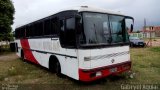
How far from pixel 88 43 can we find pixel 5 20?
2271cm

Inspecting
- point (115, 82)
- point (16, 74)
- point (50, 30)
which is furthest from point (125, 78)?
point (16, 74)

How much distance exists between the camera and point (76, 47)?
24.4ft

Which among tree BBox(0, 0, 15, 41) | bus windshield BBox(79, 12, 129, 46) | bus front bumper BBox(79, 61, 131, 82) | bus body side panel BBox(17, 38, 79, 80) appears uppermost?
tree BBox(0, 0, 15, 41)

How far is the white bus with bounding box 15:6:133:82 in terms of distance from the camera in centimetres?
732

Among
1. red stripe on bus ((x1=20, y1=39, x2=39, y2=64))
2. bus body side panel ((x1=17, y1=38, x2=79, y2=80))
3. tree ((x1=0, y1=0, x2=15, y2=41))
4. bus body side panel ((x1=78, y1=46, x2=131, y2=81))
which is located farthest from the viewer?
tree ((x1=0, y1=0, x2=15, y2=41))

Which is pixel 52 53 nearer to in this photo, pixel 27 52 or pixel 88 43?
pixel 88 43

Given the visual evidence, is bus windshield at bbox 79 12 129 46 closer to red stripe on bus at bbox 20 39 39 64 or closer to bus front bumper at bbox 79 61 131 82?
bus front bumper at bbox 79 61 131 82

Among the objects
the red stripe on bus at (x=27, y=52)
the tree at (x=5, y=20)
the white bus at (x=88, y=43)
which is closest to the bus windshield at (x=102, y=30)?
the white bus at (x=88, y=43)

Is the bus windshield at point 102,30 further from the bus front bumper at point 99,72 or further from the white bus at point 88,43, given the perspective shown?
the bus front bumper at point 99,72

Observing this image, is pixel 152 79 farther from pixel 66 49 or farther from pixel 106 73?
pixel 66 49

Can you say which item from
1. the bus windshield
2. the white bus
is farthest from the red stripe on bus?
the bus windshield

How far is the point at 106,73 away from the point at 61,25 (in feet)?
8.51

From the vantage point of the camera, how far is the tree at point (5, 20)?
89.4ft

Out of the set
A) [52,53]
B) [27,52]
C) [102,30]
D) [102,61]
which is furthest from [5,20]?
[102,61]
